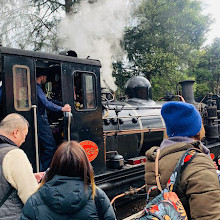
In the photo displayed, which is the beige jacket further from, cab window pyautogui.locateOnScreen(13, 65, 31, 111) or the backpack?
cab window pyautogui.locateOnScreen(13, 65, 31, 111)

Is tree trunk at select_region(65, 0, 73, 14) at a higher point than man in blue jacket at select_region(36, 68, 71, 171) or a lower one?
higher

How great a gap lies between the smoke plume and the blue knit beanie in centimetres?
981

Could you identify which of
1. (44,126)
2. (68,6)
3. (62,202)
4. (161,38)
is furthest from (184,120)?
(161,38)

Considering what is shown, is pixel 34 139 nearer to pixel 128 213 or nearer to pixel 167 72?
pixel 128 213

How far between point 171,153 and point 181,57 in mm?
14239

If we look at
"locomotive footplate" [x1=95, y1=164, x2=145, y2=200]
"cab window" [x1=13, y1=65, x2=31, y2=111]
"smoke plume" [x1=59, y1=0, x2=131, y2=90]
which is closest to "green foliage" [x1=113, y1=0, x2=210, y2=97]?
"smoke plume" [x1=59, y1=0, x2=131, y2=90]

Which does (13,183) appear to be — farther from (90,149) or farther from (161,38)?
(161,38)

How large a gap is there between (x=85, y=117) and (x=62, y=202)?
2.60 m

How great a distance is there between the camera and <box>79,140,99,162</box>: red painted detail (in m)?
3.97

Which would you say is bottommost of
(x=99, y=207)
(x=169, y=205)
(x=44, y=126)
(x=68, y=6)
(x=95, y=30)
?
(x=99, y=207)

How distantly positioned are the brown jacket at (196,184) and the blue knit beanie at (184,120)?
0.37 feet

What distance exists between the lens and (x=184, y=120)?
5.22 ft

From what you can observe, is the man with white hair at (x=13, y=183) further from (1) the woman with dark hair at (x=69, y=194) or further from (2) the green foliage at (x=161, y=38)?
(2) the green foliage at (x=161, y=38)

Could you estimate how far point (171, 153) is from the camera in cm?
151
